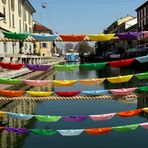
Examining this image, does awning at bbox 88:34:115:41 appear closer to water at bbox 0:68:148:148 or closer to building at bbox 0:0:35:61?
water at bbox 0:68:148:148

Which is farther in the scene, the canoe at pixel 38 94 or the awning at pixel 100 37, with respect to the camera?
the canoe at pixel 38 94

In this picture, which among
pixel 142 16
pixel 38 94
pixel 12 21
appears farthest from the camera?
pixel 142 16

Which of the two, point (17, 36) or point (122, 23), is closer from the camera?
point (17, 36)

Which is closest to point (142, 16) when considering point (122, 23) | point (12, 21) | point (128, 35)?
point (122, 23)

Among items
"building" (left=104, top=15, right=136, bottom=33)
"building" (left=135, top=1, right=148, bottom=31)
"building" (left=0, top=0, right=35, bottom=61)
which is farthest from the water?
"building" (left=104, top=15, right=136, bottom=33)

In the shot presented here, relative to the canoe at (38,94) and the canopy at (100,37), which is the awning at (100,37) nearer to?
the canopy at (100,37)

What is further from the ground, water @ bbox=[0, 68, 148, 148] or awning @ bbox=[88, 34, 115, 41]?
awning @ bbox=[88, 34, 115, 41]

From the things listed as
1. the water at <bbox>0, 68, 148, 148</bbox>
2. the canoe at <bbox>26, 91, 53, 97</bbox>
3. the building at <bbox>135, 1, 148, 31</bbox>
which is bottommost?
the water at <bbox>0, 68, 148, 148</bbox>

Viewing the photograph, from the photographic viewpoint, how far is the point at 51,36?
5.20 m

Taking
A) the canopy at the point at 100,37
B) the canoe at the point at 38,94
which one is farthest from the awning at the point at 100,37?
the canoe at the point at 38,94

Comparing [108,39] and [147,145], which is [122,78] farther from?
[147,145]

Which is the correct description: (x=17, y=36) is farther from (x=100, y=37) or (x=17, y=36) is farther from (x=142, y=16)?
(x=142, y=16)

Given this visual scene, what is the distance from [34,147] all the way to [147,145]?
232 centimetres

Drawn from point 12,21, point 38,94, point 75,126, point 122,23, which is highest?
point 122,23
